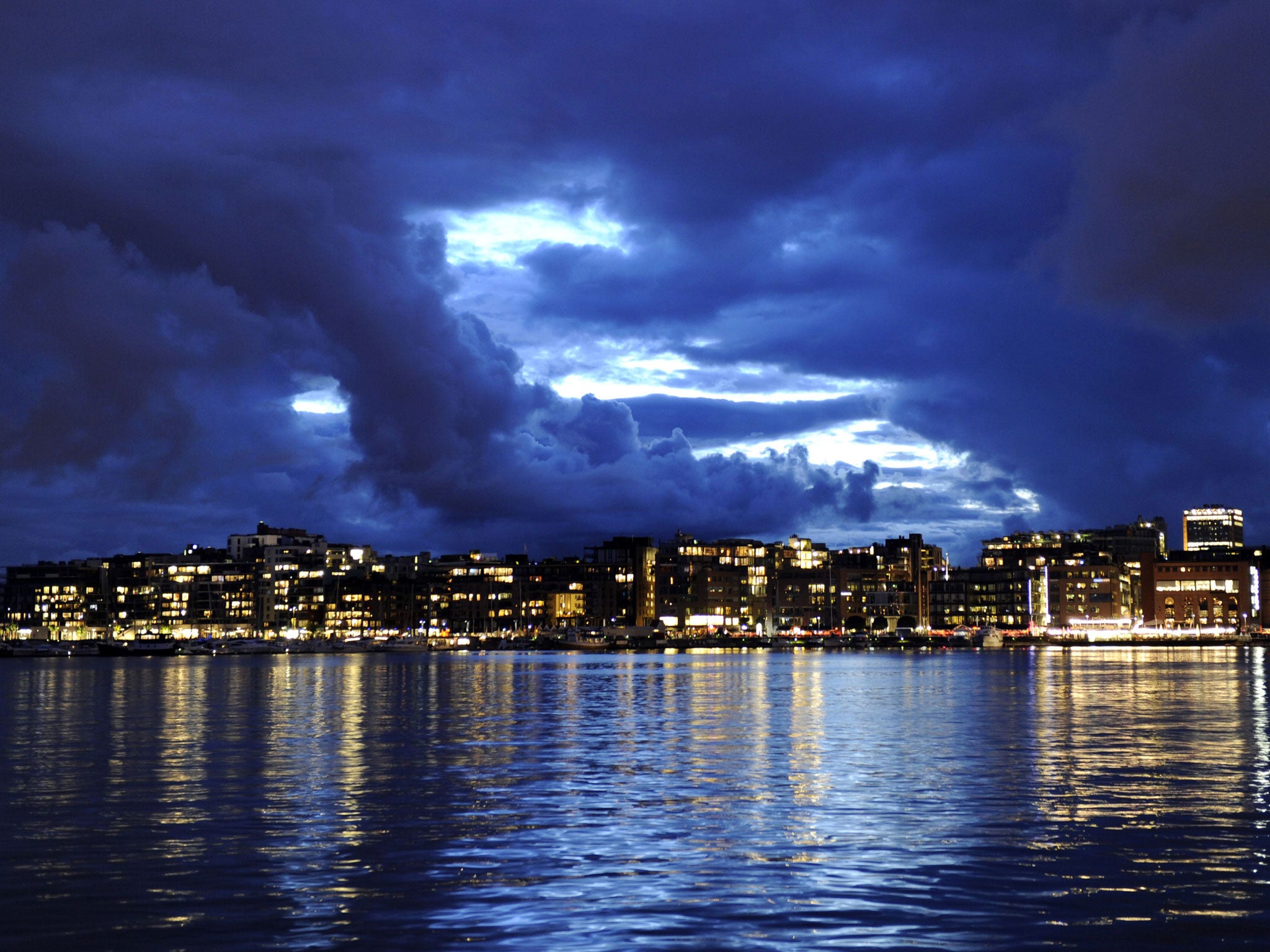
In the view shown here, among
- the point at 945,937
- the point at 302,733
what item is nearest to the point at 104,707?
the point at 302,733

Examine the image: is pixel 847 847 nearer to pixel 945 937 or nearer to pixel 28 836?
pixel 945 937

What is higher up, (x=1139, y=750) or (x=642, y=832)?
(x=642, y=832)

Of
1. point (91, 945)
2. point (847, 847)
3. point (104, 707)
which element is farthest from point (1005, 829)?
point (104, 707)

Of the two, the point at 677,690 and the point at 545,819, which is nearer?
the point at 545,819

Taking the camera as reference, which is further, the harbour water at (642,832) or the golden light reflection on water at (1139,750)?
the golden light reflection on water at (1139,750)

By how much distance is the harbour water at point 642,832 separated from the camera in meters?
21.3

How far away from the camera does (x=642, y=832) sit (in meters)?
30.3

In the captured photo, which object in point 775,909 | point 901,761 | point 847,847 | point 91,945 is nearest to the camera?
point 91,945

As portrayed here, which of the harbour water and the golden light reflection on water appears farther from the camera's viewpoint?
the golden light reflection on water

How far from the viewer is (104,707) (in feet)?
267

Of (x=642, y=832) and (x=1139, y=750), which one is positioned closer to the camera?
(x=642, y=832)

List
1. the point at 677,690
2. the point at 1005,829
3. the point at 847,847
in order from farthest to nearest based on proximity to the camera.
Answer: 1. the point at 677,690
2. the point at 1005,829
3. the point at 847,847

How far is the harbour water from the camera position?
21.3 m

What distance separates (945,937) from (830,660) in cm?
17732
